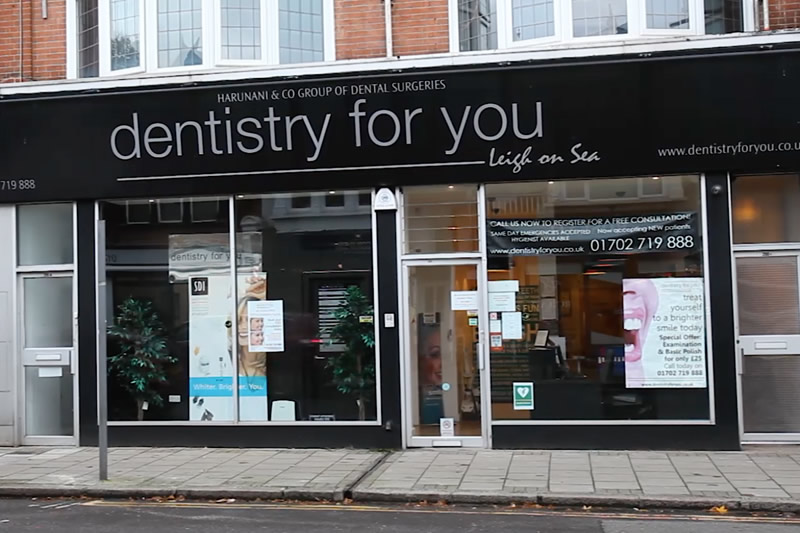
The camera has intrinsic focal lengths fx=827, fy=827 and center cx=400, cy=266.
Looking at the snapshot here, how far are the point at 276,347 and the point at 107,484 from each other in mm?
3005

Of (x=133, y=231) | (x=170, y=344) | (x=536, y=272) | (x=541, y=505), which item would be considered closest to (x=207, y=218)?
(x=133, y=231)

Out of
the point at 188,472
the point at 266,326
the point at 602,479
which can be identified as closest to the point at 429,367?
the point at 266,326

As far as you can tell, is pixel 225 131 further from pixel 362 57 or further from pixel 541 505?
pixel 541 505

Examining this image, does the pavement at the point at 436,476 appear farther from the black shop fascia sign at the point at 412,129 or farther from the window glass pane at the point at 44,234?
the black shop fascia sign at the point at 412,129

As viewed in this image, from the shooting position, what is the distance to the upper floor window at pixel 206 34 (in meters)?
11.3

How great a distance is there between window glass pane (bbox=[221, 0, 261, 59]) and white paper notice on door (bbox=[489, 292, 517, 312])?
4.59 m

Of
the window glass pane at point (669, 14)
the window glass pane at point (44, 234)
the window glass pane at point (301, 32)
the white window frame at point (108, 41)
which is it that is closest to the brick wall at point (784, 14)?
the window glass pane at point (669, 14)

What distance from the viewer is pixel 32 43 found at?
38.7ft

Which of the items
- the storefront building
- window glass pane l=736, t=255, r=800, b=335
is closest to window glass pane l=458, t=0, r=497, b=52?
the storefront building

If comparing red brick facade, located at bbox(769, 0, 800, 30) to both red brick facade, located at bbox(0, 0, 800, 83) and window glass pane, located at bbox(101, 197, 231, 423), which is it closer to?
red brick facade, located at bbox(0, 0, 800, 83)

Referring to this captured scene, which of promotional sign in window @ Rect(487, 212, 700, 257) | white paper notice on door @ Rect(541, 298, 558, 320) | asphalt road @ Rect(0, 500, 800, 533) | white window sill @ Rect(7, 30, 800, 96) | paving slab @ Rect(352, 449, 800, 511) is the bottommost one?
asphalt road @ Rect(0, 500, 800, 533)

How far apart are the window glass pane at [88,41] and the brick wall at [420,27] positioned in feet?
14.3

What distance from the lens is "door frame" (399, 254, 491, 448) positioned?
1064 centimetres

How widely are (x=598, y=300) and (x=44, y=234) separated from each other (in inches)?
306
